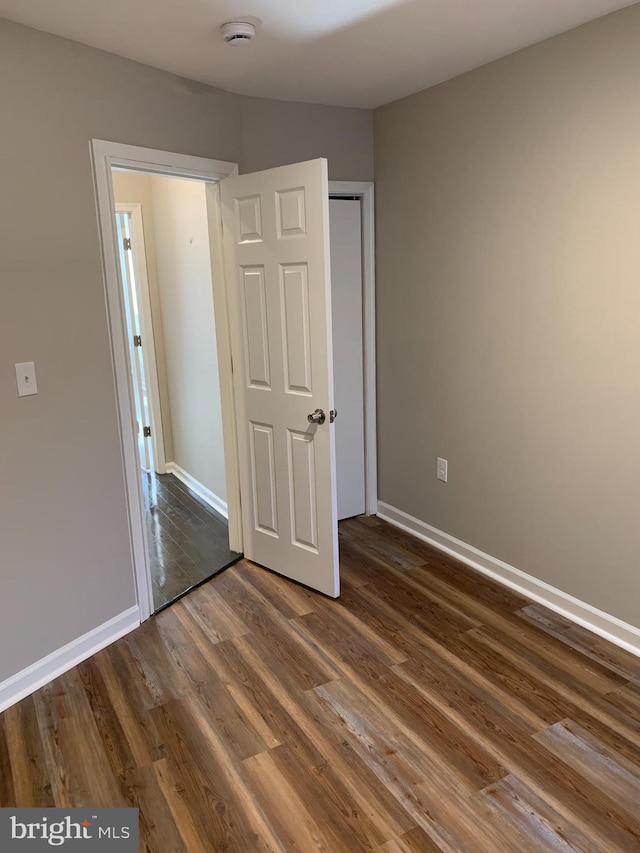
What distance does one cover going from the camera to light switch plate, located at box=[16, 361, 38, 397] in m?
2.27

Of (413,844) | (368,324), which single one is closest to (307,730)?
(413,844)

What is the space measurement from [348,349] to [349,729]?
2170 millimetres

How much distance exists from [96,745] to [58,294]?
1.58 m

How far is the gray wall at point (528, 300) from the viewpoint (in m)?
2.40

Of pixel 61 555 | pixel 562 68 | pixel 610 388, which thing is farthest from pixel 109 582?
pixel 562 68

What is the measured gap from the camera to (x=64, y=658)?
2.53m

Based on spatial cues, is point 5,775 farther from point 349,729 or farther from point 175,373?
point 175,373

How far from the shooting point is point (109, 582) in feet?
8.84

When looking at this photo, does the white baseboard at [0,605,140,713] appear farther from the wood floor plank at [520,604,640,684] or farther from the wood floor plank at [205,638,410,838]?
the wood floor plank at [520,604,640,684]

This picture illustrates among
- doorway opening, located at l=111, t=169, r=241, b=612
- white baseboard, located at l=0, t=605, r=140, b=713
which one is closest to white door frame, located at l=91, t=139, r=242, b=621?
white baseboard, located at l=0, t=605, r=140, b=713

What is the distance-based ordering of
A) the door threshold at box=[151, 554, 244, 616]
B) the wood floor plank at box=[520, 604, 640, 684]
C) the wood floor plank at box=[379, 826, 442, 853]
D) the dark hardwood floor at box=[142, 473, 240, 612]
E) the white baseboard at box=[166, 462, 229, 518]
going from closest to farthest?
1. the wood floor plank at box=[379, 826, 442, 853]
2. the wood floor plank at box=[520, 604, 640, 684]
3. the door threshold at box=[151, 554, 244, 616]
4. the dark hardwood floor at box=[142, 473, 240, 612]
5. the white baseboard at box=[166, 462, 229, 518]

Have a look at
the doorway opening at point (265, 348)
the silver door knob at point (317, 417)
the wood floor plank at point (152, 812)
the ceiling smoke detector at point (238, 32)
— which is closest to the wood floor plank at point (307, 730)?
the wood floor plank at point (152, 812)

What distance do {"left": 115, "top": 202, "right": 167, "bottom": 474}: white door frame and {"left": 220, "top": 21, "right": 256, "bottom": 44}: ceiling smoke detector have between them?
2.41 m

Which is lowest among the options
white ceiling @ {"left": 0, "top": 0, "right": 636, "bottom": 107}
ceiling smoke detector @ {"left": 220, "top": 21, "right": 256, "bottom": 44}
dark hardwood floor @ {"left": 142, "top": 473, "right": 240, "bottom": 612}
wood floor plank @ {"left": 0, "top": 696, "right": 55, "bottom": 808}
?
wood floor plank @ {"left": 0, "top": 696, "right": 55, "bottom": 808}
